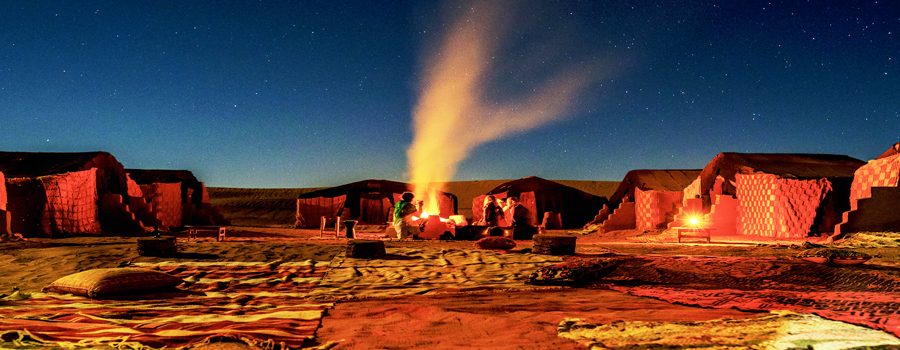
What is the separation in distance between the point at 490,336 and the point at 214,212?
1002 inches

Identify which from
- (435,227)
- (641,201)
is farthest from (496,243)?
(641,201)

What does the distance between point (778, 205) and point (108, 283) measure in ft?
51.4

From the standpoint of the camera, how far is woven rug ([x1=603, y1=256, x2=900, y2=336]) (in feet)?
12.5

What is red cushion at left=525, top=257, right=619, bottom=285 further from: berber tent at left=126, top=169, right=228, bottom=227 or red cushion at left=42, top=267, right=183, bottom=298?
berber tent at left=126, top=169, right=228, bottom=227

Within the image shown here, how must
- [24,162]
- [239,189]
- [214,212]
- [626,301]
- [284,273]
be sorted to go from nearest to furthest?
[626,301] → [284,273] → [24,162] → [214,212] → [239,189]

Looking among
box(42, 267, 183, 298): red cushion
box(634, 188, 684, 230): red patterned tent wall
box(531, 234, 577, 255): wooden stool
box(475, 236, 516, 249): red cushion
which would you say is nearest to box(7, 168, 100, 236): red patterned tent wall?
box(42, 267, 183, 298): red cushion

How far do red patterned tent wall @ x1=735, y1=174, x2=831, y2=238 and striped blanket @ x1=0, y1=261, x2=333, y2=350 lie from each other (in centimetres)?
1342

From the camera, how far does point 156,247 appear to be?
27.4ft

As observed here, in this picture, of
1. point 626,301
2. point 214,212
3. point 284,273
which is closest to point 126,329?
point 284,273

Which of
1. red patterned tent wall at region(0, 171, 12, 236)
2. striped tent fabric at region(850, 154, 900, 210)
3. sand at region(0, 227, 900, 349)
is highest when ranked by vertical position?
striped tent fabric at region(850, 154, 900, 210)

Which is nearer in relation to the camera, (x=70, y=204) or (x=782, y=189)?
(x=70, y=204)

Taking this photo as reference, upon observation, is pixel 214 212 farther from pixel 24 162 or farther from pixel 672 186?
pixel 672 186

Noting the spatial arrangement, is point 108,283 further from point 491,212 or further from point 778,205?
point 778,205

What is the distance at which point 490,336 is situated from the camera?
10.9ft
